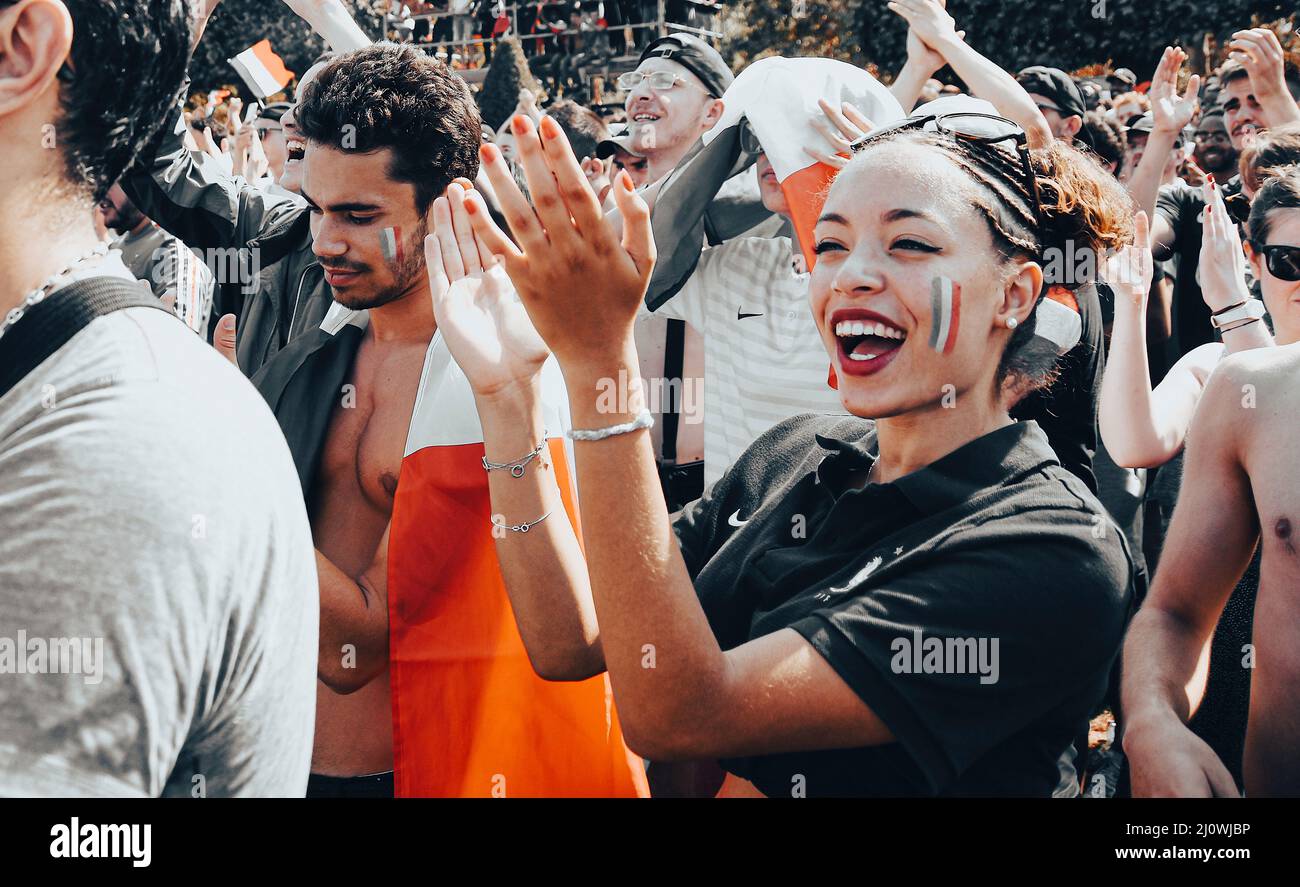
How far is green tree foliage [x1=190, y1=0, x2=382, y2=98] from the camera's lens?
88.3 feet

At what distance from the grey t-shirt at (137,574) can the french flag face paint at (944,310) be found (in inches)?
39.3

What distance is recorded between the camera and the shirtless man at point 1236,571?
1879mm

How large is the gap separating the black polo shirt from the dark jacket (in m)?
1.73

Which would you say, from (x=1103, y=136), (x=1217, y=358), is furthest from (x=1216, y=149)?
(x=1217, y=358)

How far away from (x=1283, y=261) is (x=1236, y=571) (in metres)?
0.72

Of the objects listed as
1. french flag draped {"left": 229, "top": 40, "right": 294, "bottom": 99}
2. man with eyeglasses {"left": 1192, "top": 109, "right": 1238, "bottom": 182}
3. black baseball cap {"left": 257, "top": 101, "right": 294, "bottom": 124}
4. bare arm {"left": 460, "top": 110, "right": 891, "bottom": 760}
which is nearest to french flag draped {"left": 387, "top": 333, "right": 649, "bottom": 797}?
bare arm {"left": 460, "top": 110, "right": 891, "bottom": 760}

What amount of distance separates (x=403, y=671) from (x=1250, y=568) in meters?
1.61

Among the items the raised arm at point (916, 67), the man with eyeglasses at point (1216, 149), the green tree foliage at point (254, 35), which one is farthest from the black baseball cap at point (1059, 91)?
the green tree foliage at point (254, 35)

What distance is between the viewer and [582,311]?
146 cm

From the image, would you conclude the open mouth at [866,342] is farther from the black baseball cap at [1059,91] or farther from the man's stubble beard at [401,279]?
the black baseball cap at [1059,91]

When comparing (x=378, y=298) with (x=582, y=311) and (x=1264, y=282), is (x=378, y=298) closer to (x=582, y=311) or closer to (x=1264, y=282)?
(x=582, y=311)

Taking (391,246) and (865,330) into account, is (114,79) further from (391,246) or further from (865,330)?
(391,246)

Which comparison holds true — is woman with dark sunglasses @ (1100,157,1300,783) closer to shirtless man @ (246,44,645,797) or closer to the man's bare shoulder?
the man's bare shoulder
